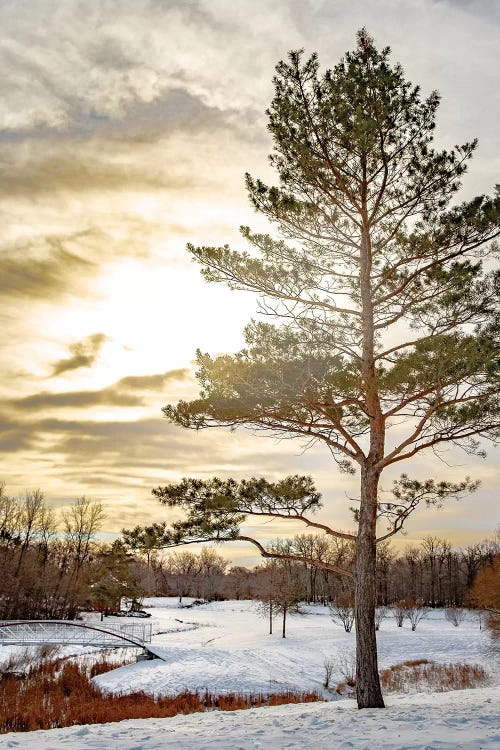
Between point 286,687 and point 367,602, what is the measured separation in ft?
40.7

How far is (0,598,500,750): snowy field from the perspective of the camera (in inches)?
257

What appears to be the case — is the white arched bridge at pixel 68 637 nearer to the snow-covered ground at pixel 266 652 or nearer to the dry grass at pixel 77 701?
the snow-covered ground at pixel 266 652

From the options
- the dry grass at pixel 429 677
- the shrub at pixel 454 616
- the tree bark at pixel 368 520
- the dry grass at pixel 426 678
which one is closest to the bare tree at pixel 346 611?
the dry grass at pixel 426 678

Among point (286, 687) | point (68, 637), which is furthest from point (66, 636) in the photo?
point (286, 687)

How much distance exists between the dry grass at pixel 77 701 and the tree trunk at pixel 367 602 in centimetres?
672

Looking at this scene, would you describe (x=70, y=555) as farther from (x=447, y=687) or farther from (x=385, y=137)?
(x=385, y=137)

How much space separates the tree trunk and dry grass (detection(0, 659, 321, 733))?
6718mm

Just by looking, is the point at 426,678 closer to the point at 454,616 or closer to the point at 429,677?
the point at 429,677

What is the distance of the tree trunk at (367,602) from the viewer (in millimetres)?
9273

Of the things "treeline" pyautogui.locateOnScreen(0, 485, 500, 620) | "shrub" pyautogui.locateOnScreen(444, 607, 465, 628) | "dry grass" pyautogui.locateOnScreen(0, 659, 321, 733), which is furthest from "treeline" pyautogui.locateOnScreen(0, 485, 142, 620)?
"shrub" pyautogui.locateOnScreen(444, 607, 465, 628)

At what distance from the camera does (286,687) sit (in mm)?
19422

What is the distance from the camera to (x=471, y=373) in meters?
9.07

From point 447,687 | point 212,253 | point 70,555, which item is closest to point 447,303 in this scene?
point 212,253


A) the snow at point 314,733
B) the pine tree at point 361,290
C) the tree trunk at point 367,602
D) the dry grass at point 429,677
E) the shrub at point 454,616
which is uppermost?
the pine tree at point 361,290
